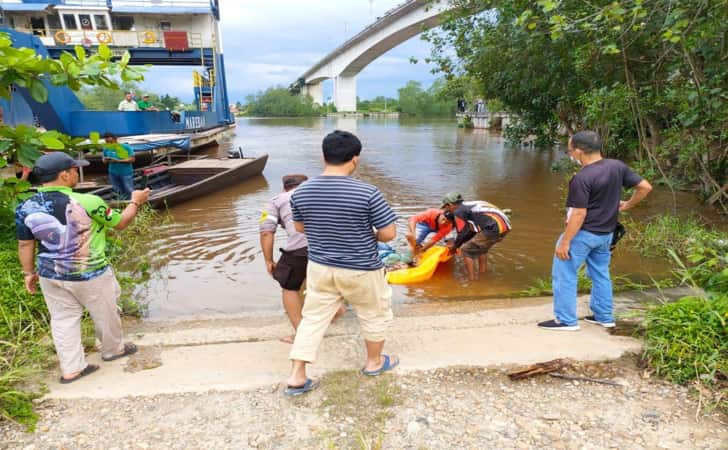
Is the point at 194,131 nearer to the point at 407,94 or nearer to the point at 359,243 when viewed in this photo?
the point at 359,243

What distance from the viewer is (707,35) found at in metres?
5.71

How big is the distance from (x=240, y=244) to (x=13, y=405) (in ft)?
17.9

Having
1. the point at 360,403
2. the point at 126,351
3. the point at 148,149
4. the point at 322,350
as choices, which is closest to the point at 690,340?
the point at 360,403

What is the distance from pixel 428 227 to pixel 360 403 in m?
3.94

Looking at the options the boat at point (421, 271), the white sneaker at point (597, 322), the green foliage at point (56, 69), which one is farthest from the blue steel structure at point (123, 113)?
the white sneaker at point (597, 322)

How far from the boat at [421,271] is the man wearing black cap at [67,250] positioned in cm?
365

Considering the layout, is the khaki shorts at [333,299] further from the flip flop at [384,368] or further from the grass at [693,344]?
the grass at [693,344]

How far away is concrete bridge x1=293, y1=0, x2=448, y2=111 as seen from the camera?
37.2m

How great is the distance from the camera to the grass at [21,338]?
285cm

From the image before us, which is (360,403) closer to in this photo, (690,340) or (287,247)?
(287,247)

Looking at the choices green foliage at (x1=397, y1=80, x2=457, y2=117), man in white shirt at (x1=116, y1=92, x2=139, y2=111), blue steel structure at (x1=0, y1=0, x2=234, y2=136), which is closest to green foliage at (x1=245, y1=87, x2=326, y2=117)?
green foliage at (x1=397, y1=80, x2=457, y2=117)

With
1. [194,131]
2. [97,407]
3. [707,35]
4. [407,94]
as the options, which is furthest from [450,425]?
[407,94]

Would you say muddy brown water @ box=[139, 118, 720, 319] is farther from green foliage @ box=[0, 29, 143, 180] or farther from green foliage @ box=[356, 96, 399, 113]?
green foliage @ box=[356, 96, 399, 113]

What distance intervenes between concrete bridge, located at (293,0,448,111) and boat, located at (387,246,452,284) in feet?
62.4
